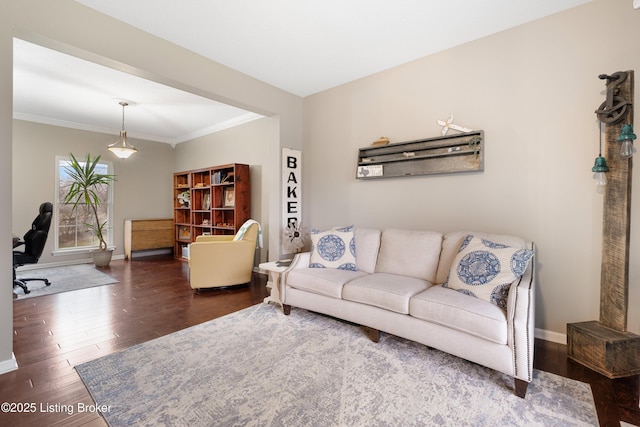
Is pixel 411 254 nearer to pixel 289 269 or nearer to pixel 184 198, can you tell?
pixel 289 269

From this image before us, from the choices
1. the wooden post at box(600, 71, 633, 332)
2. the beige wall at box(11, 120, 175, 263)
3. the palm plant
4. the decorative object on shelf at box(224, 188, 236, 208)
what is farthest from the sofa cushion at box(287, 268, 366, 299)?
the beige wall at box(11, 120, 175, 263)

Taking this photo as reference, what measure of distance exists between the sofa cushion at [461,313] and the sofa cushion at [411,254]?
1.35 ft

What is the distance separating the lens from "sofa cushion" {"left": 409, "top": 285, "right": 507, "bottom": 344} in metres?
1.73

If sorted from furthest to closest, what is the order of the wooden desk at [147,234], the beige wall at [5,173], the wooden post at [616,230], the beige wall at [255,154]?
1. the wooden desk at [147,234]
2. the beige wall at [255,154]
3. the wooden post at [616,230]
4. the beige wall at [5,173]

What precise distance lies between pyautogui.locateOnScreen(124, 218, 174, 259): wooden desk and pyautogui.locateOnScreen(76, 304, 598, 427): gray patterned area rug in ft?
→ 13.8

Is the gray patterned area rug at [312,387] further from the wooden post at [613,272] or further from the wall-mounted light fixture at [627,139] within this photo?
the wall-mounted light fixture at [627,139]

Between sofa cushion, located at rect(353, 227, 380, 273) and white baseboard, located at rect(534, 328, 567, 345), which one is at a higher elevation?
sofa cushion, located at rect(353, 227, 380, 273)

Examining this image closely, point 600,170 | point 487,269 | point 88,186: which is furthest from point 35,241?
point 600,170

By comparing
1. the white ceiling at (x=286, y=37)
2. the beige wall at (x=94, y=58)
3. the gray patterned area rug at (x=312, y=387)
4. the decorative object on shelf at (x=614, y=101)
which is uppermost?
the white ceiling at (x=286, y=37)

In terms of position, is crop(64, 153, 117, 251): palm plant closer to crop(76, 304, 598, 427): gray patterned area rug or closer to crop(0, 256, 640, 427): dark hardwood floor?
Answer: crop(0, 256, 640, 427): dark hardwood floor

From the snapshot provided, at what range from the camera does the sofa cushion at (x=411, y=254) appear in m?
2.54

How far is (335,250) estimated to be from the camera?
115 inches

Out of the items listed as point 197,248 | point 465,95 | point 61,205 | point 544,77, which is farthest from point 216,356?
point 61,205

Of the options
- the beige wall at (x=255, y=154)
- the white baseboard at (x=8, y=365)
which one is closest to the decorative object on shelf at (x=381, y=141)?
the beige wall at (x=255, y=154)
